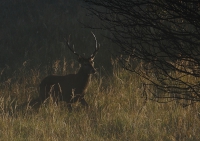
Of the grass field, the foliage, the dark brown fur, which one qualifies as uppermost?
the foliage

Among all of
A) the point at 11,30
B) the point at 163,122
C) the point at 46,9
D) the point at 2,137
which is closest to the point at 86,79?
the point at 163,122

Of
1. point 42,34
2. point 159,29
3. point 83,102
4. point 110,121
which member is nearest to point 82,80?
point 83,102

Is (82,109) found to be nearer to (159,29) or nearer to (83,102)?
(83,102)

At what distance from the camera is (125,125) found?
7.78 meters

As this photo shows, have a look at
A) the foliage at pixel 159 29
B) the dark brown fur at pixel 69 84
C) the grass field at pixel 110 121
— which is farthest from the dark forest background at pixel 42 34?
the foliage at pixel 159 29

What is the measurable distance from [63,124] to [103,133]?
597mm

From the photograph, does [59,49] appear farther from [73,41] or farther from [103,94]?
[103,94]

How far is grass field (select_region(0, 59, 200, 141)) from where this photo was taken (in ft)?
23.8

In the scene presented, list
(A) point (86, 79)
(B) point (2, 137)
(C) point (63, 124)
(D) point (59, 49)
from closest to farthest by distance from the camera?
1. (B) point (2, 137)
2. (C) point (63, 124)
3. (A) point (86, 79)
4. (D) point (59, 49)

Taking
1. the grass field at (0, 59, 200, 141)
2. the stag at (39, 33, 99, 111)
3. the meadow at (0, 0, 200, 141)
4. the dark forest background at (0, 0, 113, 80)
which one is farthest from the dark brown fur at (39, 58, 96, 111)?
the dark forest background at (0, 0, 113, 80)

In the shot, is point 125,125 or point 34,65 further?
point 34,65

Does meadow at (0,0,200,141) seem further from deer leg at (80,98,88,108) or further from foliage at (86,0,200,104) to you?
foliage at (86,0,200,104)

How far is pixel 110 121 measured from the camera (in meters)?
8.12

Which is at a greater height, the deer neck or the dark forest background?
the dark forest background
